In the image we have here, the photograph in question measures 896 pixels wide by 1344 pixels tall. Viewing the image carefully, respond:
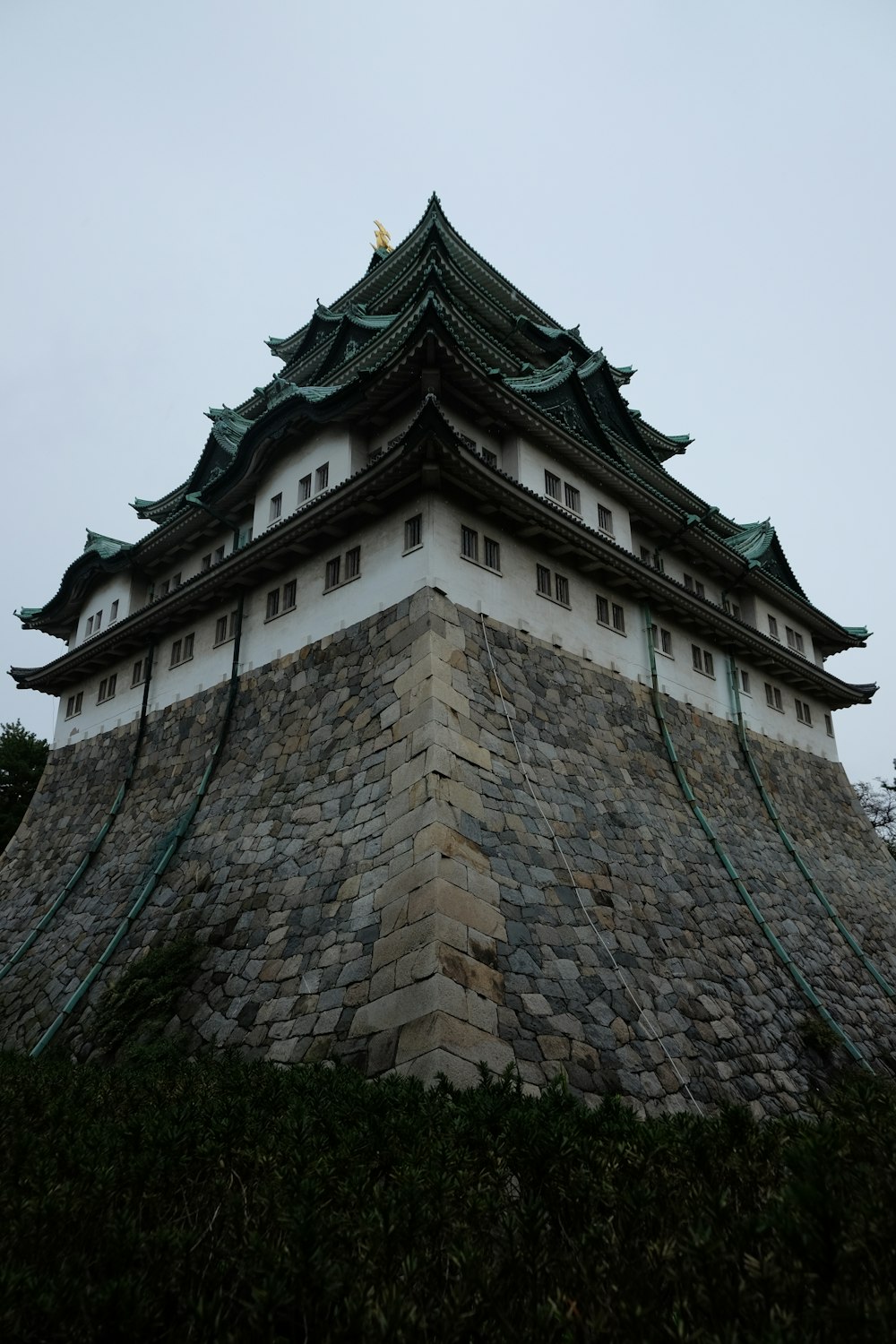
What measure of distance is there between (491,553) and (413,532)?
1.64 meters

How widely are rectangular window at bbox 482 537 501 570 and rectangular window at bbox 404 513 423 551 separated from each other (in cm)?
139

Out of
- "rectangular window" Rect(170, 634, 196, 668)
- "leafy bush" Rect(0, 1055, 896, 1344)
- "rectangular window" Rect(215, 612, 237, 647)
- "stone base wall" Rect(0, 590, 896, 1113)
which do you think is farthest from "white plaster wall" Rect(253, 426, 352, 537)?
"leafy bush" Rect(0, 1055, 896, 1344)

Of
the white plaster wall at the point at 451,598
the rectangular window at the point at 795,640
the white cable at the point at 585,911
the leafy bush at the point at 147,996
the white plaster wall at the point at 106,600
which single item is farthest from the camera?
the rectangular window at the point at 795,640

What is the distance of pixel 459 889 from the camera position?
11305 millimetres

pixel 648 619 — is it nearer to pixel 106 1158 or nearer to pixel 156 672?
pixel 156 672

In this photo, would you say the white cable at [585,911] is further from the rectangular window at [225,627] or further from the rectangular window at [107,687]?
the rectangular window at [107,687]

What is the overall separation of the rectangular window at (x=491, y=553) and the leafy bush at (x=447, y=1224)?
33.7ft

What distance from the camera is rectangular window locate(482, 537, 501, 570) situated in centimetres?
1591

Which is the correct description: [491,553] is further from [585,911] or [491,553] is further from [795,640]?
[795,640]

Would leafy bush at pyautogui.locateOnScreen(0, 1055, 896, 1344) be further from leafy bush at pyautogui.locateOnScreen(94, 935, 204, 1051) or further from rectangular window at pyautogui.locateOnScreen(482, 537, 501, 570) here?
rectangular window at pyautogui.locateOnScreen(482, 537, 501, 570)

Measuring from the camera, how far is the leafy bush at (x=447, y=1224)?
3.85m

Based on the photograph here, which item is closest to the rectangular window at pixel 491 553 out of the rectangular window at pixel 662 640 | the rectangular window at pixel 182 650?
the rectangular window at pixel 662 640

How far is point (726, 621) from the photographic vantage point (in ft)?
A: 69.2

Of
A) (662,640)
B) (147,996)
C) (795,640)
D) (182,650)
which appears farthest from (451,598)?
(795,640)
